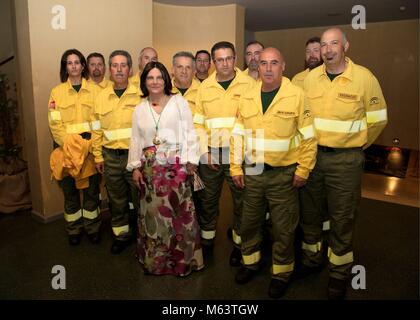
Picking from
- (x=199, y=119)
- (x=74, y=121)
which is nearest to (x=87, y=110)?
(x=74, y=121)

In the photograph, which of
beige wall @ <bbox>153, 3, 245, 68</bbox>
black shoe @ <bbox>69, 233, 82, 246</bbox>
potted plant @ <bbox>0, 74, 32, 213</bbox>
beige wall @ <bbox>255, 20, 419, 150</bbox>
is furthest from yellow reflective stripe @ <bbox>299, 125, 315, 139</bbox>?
beige wall @ <bbox>255, 20, 419, 150</bbox>

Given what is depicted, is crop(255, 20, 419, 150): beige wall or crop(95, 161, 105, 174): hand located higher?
crop(255, 20, 419, 150): beige wall

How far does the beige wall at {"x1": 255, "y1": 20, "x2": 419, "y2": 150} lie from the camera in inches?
258

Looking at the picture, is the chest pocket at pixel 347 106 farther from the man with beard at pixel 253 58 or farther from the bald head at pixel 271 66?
the man with beard at pixel 253 58

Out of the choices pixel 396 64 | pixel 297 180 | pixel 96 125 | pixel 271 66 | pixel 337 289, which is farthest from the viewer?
pixel 396 64

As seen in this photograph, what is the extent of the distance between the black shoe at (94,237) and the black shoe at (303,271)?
180 centimetres

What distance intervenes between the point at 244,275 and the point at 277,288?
28 cm

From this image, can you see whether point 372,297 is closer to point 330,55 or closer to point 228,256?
point 228,256

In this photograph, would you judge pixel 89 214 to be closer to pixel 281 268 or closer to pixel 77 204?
pixel 77 204

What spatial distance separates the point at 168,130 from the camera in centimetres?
262

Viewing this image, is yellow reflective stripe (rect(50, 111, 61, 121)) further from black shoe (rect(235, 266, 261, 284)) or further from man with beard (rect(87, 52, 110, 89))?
black shoe (rect(235, 266, 261, 284))

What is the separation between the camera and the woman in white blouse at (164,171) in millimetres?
2611

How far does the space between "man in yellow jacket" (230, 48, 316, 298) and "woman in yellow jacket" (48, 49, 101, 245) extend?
1.49 metres
